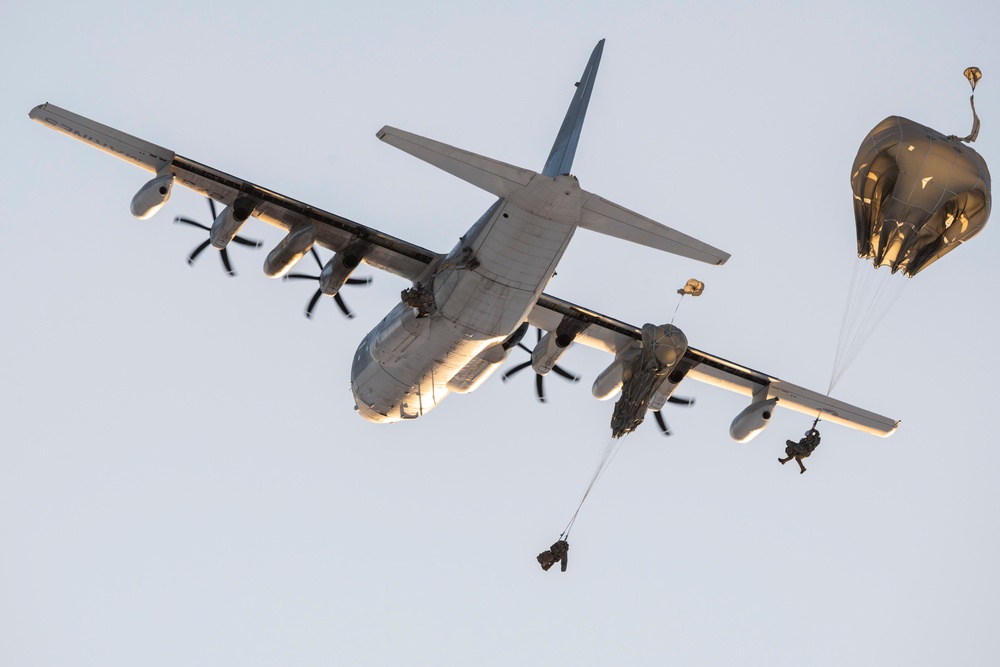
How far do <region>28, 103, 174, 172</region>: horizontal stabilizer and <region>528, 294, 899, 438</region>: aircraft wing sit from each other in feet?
33.2

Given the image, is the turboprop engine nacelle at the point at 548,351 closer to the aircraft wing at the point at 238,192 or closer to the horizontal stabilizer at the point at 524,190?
the aircraft wing at the point at 238,192

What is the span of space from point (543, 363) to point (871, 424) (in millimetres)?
9701

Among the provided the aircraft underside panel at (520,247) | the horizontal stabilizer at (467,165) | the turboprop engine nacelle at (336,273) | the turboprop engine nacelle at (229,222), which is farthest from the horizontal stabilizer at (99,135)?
the aircraft underside panel at (520,247)

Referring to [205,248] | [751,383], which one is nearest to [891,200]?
[751,383]

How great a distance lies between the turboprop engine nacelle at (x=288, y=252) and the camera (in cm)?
2956

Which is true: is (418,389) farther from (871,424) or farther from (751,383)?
(871,424)

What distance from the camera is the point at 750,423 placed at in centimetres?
3188

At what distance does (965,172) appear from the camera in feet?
89.8

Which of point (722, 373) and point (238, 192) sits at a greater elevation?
point (722, 373)

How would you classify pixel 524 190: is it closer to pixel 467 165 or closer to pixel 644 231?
pixel 467 165

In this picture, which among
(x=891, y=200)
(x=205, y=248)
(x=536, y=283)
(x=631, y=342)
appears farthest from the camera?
(x=631, y=342)

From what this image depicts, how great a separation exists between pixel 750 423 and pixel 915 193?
7.56 m

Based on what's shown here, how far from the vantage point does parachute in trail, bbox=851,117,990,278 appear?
2744cm

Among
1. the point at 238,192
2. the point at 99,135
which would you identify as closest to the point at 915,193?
the point at 238,192
